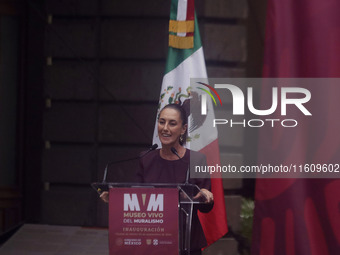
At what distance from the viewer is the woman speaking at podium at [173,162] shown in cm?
337

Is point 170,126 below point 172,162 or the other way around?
the other way around

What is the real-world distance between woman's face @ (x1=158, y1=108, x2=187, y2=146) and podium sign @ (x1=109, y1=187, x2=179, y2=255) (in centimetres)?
50

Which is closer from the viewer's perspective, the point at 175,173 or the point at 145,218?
the point at 145,218

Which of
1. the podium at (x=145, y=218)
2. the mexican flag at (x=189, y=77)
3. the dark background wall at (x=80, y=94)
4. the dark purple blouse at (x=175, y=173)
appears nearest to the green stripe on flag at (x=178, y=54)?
the mexican flag at (x=189, y=77)

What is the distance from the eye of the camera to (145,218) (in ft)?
9.80

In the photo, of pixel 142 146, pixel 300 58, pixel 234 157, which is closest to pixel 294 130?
pixel 300 58

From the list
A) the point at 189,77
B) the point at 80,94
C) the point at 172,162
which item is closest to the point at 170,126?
the point at 172,162

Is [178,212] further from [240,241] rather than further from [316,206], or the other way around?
[240,241]

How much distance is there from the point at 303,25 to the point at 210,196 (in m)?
1.52

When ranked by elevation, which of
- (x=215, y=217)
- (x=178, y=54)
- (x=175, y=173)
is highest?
(x=178, y=54)

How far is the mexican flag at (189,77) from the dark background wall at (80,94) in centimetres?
134

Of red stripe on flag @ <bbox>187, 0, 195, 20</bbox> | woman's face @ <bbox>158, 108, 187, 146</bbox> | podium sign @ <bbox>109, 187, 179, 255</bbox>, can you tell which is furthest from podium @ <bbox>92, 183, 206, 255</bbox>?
red stripe on flag @ <bbox>187, 0, 195, 20</bbox>

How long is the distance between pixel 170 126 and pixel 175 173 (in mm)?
294

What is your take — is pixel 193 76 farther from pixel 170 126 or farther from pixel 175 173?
pixel 175 173
